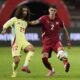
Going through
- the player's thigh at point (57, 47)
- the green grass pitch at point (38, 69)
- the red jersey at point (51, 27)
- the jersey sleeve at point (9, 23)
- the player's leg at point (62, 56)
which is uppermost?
the jersey sleeve at point (9, 23)

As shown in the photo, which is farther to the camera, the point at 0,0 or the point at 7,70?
the point at 0,0

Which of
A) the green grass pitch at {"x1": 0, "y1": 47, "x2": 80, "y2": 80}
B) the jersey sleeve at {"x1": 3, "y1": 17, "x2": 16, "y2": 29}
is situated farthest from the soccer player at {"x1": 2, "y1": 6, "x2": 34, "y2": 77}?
the green grass pitch at {"x1": 0, "y1": 47, "x2": 80, "y2": 80}

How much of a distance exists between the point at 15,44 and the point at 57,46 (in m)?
1.18

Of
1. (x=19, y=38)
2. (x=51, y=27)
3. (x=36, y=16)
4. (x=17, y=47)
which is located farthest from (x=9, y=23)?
(x=36, y=16)

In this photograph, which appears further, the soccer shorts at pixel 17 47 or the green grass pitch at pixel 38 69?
the green grass pitch at pixel 38 69

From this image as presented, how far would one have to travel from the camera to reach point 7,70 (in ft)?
55.9

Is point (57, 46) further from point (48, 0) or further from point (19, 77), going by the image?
point (48, 0)

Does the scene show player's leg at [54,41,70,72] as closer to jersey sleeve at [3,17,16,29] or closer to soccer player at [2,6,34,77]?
soccer player at [2,6,34,77]

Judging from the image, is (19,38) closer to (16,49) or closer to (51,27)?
(16,49)

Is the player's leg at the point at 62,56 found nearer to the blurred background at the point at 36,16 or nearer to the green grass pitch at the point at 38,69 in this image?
the green grass pitch at the point at 38,69

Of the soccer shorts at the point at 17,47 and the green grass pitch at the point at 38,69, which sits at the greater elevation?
the soccer shorts at the point at 17,47

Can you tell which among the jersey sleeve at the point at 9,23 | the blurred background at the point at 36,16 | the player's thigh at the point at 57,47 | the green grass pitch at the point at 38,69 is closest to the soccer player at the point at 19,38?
the jersey sleeve at the point at 9,23

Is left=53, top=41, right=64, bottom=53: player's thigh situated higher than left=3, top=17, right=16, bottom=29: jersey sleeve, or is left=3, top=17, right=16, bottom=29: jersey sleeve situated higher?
left=3, top=17, right=16, bottom=29: jersey sleeve

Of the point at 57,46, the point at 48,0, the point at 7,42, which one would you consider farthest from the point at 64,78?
the point at 48,0
